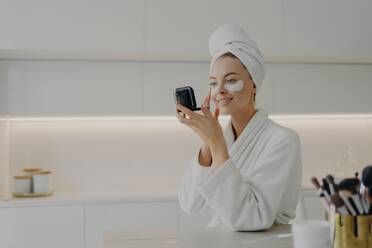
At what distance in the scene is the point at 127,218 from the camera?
2.96 meters

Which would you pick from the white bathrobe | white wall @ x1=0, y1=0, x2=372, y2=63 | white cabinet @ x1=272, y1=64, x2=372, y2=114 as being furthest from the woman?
white cabinet @ x1=272, y1=64, x2=372, y2=114

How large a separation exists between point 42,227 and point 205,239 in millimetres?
1861

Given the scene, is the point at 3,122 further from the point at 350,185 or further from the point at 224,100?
the point at 350,185

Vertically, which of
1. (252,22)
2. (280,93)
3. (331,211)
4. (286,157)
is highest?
(252,22)

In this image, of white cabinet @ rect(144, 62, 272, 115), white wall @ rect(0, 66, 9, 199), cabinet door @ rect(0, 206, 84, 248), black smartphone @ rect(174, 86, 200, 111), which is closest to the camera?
black smartphone @ rect(174, 86, 200, 111)

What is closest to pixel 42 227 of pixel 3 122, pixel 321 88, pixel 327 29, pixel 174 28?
pixel 3 122

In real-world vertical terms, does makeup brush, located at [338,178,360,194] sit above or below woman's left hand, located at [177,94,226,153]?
below

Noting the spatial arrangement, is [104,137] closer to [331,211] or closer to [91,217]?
[91,217]

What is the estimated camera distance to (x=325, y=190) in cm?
92

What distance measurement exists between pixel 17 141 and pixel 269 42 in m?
1.84

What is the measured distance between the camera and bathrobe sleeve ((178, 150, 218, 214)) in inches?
55.9

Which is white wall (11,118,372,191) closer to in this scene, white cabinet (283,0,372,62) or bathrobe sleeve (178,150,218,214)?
white cabinet (283,0,372,62)

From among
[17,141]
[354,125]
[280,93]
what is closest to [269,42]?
[280,93]

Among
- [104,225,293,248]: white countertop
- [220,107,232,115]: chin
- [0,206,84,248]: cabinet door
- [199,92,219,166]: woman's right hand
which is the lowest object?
[0,206,84,248]: cabinet door
